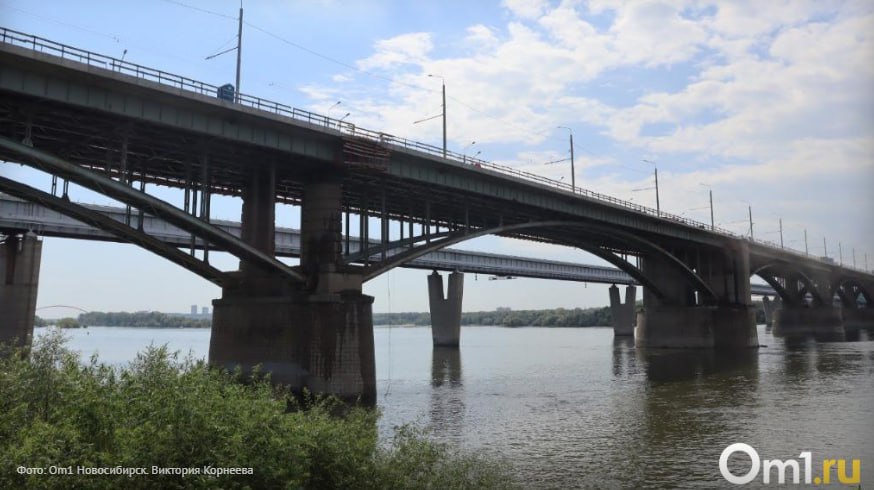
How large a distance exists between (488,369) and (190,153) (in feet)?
109

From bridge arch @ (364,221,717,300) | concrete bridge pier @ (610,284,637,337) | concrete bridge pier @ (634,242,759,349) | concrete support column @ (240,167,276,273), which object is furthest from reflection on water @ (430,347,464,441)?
concrete bridge pier @ (610,284,637,337)

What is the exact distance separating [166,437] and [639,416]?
24270mm

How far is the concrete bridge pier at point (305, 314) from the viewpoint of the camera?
33.6 metres

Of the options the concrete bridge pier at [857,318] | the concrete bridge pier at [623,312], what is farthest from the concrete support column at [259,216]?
the concrete bridge pier at [857,318]

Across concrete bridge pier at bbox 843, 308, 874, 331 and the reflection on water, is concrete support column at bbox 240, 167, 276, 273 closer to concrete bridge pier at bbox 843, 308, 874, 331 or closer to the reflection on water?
the reflection on water

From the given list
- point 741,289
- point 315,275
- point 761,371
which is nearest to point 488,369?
point 761,371

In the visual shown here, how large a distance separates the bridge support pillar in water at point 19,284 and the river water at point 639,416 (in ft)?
53.8

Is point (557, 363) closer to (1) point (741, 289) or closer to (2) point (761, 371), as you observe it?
(2) point (761, 371)

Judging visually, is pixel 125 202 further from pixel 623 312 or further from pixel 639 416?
pixel 623 312

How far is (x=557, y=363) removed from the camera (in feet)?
210

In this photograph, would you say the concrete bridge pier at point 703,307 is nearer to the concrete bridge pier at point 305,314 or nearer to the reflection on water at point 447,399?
the reflection on water at point 447,399

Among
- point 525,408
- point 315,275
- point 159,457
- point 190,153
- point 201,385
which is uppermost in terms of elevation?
point 190,153

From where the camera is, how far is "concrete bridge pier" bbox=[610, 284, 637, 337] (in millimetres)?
128000

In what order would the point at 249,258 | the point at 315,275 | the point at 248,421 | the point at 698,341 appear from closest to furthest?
the point at 248,421 < the point at 249,258 < the point at 315,275 < the point at 698,341
